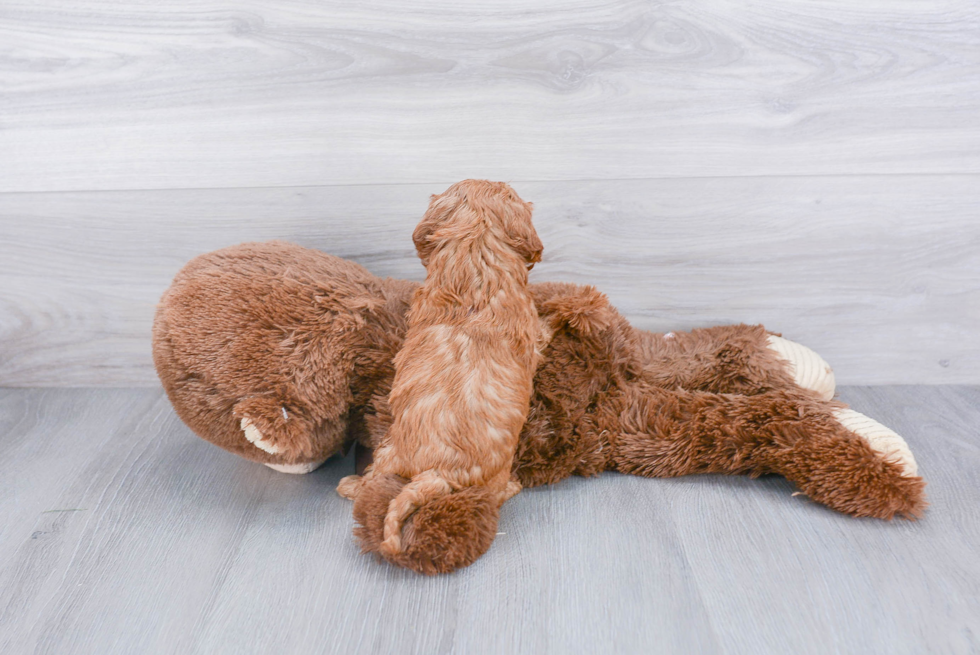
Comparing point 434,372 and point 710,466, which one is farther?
point 710,466

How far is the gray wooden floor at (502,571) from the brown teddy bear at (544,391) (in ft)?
0.15

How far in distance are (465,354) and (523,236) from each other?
165mm

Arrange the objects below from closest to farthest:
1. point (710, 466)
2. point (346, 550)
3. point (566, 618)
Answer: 1. point (566, 618)
2. point (346, 550)
3. point (710, 466)

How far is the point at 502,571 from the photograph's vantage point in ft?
2.56

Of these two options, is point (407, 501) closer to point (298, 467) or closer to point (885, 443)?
point (298, 467)

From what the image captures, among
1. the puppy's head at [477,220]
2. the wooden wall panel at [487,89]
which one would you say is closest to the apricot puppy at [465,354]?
the puppy's head at [477,220]

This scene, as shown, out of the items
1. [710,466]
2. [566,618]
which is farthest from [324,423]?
[710,466]

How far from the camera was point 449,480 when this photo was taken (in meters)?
0.78

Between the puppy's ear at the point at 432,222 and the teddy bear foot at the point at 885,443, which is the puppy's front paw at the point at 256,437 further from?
the teddy bear foot at the point at 885,443

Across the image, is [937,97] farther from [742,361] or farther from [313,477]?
[313,477]

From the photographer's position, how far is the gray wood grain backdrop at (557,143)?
3.26 feet

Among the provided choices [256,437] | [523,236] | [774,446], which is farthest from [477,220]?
[774,446]

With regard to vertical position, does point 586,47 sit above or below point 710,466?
above

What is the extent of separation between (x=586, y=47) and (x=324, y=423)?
0.67 meters
